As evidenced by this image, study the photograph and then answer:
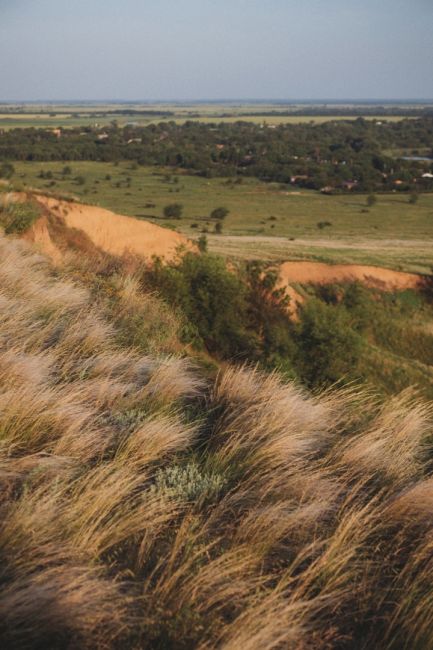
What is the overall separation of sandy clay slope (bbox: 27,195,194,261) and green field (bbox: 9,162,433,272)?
7793 mm

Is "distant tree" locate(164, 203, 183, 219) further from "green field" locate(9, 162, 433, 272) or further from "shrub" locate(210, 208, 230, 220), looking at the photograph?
"shrub" locate(210, 208, 230, 220)

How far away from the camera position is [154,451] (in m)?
3.60

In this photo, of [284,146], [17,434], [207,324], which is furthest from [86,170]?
[17,434]

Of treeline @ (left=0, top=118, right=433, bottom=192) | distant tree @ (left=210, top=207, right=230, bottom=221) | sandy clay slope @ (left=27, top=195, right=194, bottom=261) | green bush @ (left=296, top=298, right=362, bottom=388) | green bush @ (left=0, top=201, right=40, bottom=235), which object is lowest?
green bush @ (left=296, top=298, right=362, bottom=388)

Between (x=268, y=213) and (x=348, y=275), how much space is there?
151 ft

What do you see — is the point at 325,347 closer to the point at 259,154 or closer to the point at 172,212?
the point at 172,212

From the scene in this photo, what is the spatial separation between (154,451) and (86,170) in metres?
118

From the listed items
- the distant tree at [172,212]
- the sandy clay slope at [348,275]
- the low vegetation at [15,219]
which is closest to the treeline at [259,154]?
the distant tree at [172,212]

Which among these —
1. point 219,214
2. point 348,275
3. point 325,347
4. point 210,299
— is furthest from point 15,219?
point 219,214

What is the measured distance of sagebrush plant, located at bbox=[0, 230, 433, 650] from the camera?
2.31m

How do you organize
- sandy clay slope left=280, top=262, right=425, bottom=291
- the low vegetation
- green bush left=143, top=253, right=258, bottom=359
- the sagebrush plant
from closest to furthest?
the sagebrush plant, the low vegetation, green bush left=143, top=253, right=258, bottom=359, sandy clay slope left=280, top=262, right=425, bottom=291

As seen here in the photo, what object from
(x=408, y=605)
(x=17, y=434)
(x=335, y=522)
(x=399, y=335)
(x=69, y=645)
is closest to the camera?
(x=69, y=645)

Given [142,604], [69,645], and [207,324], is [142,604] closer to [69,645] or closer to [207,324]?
[69,645]

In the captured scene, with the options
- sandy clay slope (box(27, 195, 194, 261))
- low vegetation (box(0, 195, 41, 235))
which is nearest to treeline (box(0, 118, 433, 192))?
sandy clay slope (box(27, 195, 194, 261))
